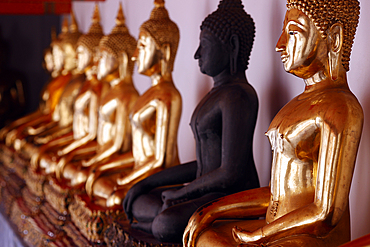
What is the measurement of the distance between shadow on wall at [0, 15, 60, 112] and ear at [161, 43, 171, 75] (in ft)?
12.8

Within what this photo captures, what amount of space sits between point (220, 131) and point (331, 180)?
2.23 feet

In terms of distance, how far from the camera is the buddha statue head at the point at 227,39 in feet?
6.40

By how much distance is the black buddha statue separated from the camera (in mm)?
1861

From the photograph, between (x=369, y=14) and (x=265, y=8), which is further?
(x=265, y=8)

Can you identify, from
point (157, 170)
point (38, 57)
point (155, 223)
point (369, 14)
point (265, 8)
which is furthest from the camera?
point (38, 57)

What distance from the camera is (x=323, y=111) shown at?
1.41m

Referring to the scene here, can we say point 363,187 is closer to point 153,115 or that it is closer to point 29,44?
point 153,115

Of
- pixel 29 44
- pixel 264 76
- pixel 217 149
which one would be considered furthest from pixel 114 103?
pixel 29 44

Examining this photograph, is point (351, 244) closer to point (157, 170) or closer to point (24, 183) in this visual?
point (157, 170)

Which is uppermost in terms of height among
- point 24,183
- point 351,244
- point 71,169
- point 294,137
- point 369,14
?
point 369,14

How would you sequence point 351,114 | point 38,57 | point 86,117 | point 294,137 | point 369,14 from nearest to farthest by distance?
point 351,114 → point 294,137 → point 369,14 → point 86,117 → point 38,57

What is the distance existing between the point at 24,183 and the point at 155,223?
7.94ft

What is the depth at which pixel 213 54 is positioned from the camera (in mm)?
1973

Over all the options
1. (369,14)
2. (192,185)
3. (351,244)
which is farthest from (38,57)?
Result: (351,244)
